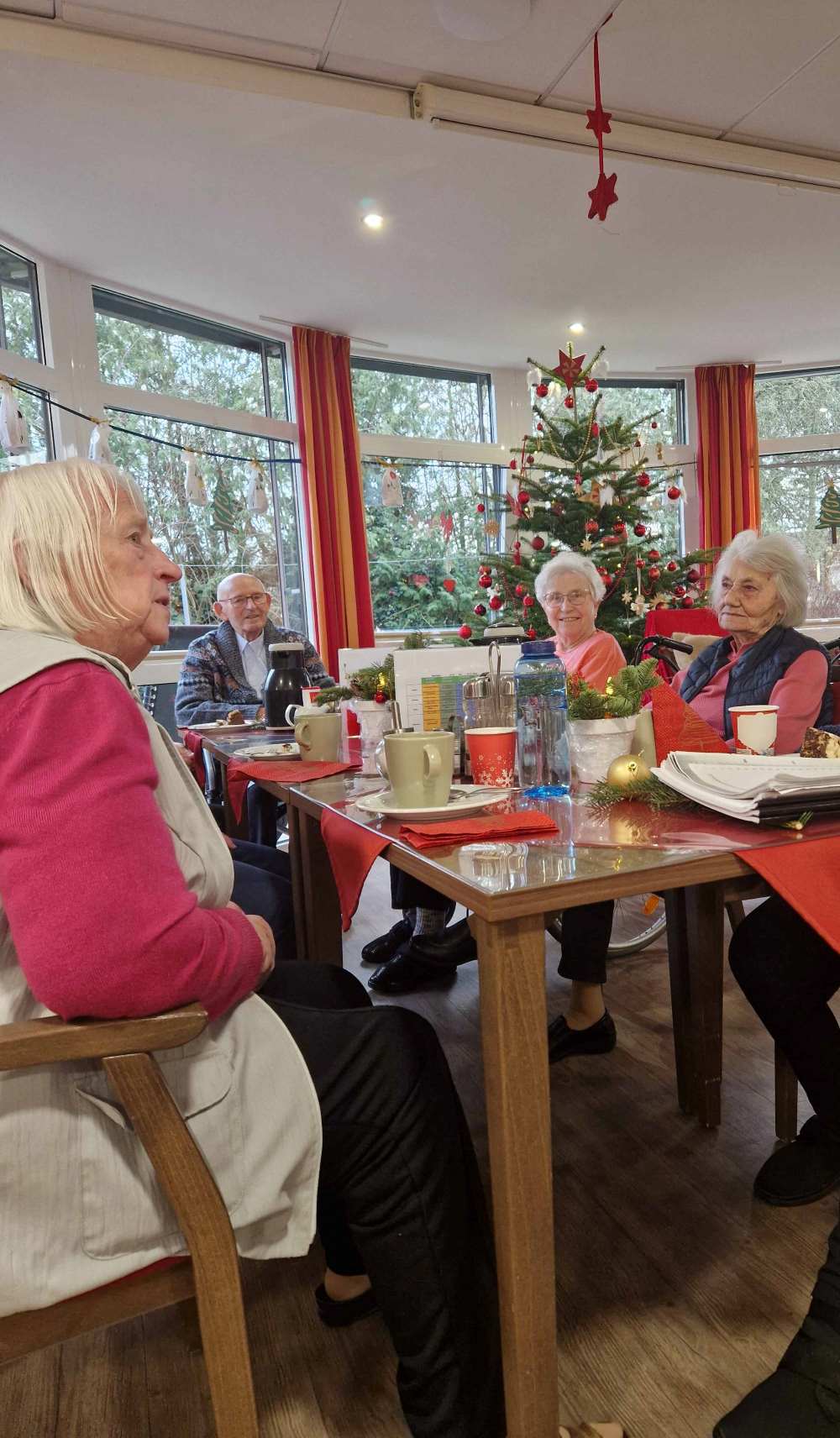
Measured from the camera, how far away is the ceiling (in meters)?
3.32

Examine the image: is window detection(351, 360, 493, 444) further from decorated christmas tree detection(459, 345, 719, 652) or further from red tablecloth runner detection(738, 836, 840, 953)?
red tablecloth runner detection(738, 836, 840, 953)

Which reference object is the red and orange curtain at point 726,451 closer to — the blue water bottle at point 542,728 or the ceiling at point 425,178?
the ceiling at point 425,178

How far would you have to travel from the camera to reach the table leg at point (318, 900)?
5.57 feet

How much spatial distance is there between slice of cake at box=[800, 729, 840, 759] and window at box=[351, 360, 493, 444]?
5.85 m

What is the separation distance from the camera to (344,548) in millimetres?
6352

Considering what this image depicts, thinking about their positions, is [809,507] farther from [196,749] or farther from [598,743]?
[598,743]

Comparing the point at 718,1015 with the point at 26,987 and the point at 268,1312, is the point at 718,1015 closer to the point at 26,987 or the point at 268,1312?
the point at 268,1312

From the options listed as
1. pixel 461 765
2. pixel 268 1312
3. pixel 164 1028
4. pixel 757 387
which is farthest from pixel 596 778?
pixel 757 387

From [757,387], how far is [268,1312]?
26.1 ft

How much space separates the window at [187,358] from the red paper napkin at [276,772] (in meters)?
4.22

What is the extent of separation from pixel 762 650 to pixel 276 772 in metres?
1.19

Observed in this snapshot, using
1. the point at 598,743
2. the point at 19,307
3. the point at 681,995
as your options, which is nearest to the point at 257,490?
the point at 19,307

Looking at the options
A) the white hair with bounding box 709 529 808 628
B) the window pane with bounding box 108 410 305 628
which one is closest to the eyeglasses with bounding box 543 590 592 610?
the white hair with bounding box 709 529 808 628

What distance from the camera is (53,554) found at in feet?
2.95
